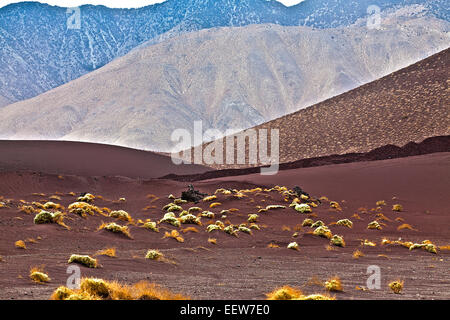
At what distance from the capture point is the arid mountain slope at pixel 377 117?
70000 millimetres

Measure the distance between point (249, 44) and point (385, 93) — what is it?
369ft

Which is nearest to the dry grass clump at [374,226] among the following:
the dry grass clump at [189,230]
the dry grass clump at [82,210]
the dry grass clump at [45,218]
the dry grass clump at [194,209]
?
the dry grass clump at [194,209]

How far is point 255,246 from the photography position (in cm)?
2117

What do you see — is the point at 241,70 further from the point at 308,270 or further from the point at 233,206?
the point at 308,270

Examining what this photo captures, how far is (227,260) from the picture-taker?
54.2 feet

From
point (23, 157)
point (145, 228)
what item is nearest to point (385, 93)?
point (23, 157)

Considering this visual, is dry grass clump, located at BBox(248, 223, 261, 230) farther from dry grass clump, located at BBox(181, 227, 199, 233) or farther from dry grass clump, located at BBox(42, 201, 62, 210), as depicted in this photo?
dry grass clump, located at BBox(42, 201, 62, 210)

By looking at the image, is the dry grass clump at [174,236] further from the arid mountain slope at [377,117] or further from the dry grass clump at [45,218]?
the arid mountain slope at [377,117]

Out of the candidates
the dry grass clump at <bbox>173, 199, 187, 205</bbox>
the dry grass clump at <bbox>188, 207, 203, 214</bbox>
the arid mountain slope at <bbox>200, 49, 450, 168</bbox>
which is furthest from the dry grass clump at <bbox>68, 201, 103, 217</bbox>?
the arid mountain slope at <bbox>200, 49, 450, 168</bbox>

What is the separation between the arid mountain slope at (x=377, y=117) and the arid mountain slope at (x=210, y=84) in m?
61.0

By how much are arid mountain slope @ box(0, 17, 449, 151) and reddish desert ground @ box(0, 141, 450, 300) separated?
97709 millimetres

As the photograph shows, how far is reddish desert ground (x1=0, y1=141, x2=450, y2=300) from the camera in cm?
1091
